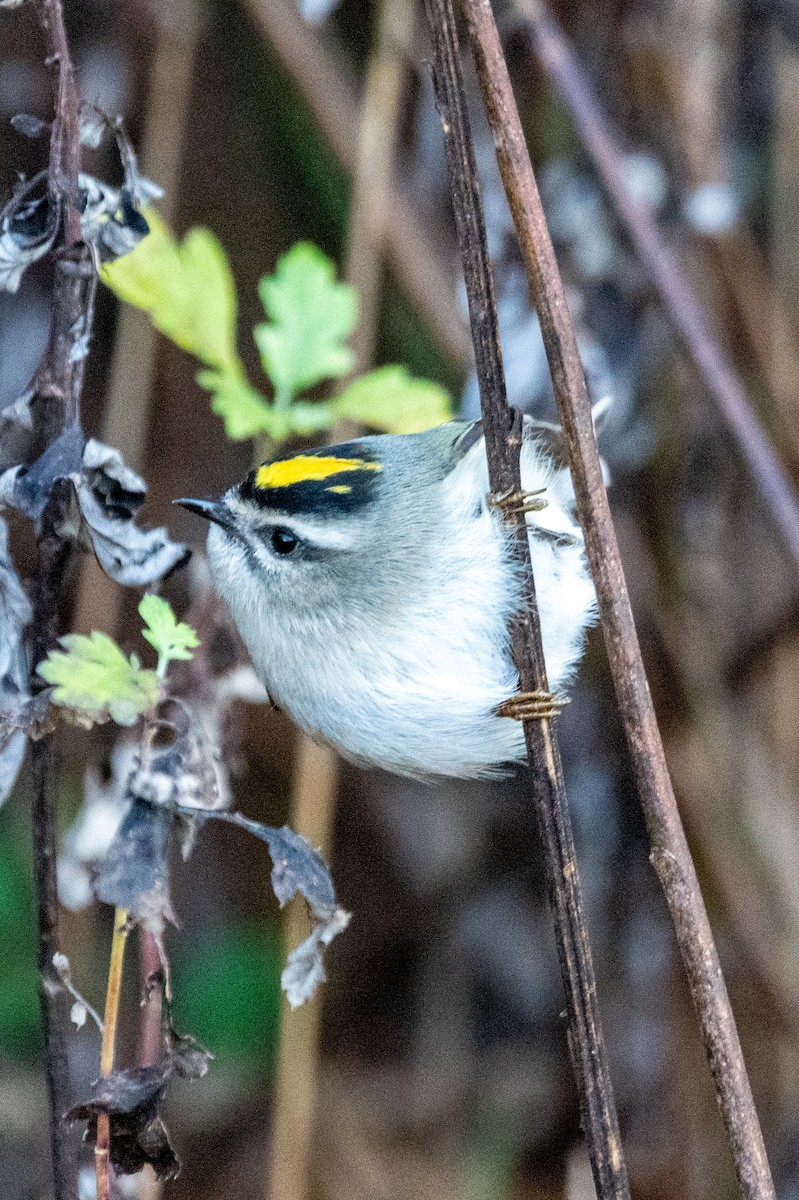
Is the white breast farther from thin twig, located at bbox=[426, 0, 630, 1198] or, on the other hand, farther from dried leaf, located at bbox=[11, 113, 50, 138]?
dried leaf, located at bbox=[11, 113, 50, 138]

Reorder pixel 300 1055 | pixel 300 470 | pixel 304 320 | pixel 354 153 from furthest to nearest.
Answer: pixel 354 153 < pixel 300 1055 < pixel 304 320 < pixel 300 470

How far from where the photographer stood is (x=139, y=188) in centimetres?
132

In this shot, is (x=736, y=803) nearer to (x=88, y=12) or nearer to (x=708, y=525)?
(x=708, y=525)

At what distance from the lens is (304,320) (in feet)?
5.75

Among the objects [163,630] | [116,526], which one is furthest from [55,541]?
[163,630]

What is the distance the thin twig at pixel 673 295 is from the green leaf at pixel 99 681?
142cm

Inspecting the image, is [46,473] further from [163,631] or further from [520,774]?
[520,774]

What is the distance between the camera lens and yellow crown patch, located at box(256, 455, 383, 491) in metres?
1.59

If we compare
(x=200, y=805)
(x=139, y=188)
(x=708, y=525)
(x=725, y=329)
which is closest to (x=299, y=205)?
(x=725, y=329)

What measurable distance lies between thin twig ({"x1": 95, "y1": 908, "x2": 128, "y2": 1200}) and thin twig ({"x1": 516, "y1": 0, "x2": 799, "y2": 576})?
4.90 feet

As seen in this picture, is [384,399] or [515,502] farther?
[384,399]

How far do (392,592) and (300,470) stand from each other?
0.21 m

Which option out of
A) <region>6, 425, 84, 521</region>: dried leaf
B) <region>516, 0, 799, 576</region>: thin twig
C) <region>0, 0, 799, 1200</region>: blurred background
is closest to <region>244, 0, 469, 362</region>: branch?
<region>0, 0, 799, 1200</region>: blurred background

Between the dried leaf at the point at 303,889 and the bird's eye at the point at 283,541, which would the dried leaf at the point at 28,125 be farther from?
the dried leaf at the point at 303,889
